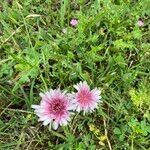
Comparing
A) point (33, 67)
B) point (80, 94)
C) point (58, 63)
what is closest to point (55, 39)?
point (58, 63)

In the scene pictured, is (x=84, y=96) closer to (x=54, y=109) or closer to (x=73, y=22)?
(x=54, y=109)

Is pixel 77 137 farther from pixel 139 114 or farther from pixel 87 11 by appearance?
pixel 87 11

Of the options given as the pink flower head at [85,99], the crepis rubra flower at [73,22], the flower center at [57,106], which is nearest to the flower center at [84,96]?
the pink flower head at [85,99]

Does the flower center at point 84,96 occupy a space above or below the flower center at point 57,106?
below

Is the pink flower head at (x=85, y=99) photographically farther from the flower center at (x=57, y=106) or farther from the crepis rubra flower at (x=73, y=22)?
the crepis rubra flower at (x=73, y=22)

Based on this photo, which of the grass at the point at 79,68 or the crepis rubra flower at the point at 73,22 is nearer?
the grass at the point at 79,68

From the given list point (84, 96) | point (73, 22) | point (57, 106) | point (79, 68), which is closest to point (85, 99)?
point (84, 96)

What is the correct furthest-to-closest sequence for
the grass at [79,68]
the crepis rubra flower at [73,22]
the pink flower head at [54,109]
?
the crepis rubra flower at [73,22], the grass at [79,68], the pink flower head at [54,109]
